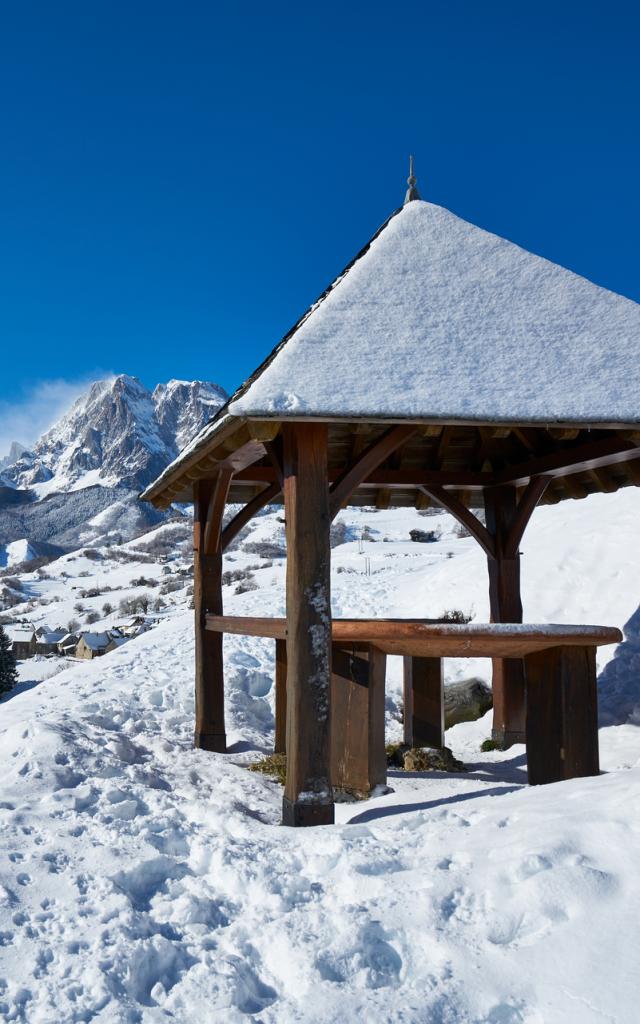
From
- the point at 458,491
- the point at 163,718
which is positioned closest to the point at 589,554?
the point at 458,491

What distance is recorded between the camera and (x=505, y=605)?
32.1 feet

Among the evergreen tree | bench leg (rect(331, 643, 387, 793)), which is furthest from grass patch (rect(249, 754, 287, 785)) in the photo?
the evergreen tree

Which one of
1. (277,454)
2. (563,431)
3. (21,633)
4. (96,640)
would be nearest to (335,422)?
(277,454)

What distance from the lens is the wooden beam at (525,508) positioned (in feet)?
29.9

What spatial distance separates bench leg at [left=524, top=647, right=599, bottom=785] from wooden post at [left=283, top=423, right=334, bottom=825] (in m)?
1.63

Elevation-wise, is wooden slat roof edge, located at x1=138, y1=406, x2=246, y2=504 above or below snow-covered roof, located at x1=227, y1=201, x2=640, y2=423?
below

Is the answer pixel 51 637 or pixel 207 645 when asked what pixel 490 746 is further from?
Result: pixel 51 637

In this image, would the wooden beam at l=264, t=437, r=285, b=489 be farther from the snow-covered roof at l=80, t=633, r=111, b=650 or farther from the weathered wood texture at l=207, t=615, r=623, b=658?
the snow-covered roof at l=80, t=633, r=111, b=650

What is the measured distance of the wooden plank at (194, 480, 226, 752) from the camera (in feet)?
28.7

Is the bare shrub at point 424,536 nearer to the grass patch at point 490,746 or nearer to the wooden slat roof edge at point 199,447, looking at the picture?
the grass patch at point 490,746

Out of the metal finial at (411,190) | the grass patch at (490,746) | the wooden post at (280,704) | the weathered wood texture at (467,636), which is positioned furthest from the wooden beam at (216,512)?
the grass patch at (490,746)

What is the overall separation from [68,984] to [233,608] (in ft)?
48.3

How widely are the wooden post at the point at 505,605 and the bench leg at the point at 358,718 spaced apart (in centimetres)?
312

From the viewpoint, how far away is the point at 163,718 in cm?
950
